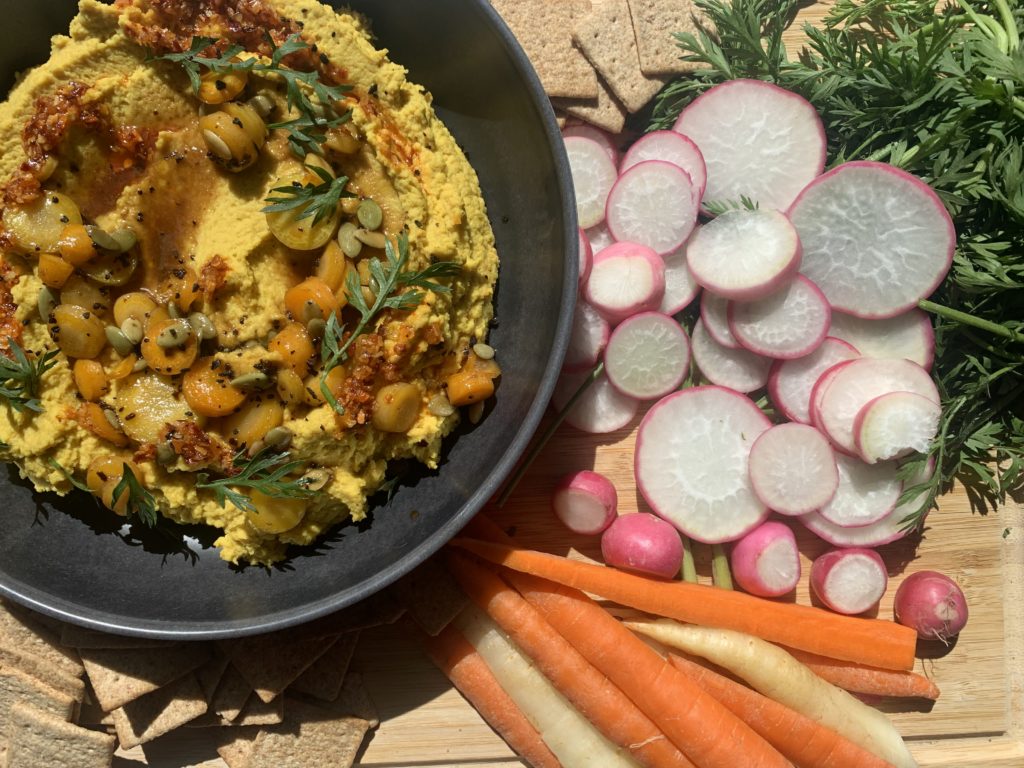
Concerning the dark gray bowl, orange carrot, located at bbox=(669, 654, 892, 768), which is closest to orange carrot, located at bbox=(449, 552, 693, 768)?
orange carrot, located at bbox=(669, 654, 892, 768)

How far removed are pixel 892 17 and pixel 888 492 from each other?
1.86 meters

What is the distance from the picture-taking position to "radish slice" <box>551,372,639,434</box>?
3.02m

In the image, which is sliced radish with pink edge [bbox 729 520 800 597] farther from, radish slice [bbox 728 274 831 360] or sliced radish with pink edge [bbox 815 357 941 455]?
radish slice [bbox 728 274 831 360]

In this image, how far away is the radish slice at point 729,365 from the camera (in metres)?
3.08

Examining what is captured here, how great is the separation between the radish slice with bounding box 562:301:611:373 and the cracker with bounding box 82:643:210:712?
5.89ft

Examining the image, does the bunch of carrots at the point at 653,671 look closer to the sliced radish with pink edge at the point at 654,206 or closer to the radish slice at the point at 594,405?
the radish slice at the point at 594,405

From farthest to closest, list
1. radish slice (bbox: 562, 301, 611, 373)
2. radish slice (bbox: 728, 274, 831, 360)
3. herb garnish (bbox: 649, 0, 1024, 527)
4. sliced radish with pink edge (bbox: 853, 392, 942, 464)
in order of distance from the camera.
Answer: radish slice (bbox: 562, 301, 611, 373)
radish slice (bbox: 728, 274, 831, 360)
sliced radish with pink edge (bbox: 853, 392, 942, 464)
herb garnish (bbox: 649, 0, 1024, 527)

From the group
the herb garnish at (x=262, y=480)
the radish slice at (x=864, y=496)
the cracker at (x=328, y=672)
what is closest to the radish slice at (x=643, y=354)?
the radish slice at (x=864, y=496)

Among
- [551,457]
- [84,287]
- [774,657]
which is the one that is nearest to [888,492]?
[774,657]

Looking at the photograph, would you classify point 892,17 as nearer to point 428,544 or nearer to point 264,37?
point 264,37

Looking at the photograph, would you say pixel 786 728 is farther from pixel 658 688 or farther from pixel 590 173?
pixel 590 173

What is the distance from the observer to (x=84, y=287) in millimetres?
2350

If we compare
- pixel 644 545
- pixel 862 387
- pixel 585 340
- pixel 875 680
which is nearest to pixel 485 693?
pixel 644 545

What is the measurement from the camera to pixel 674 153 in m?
3.02
